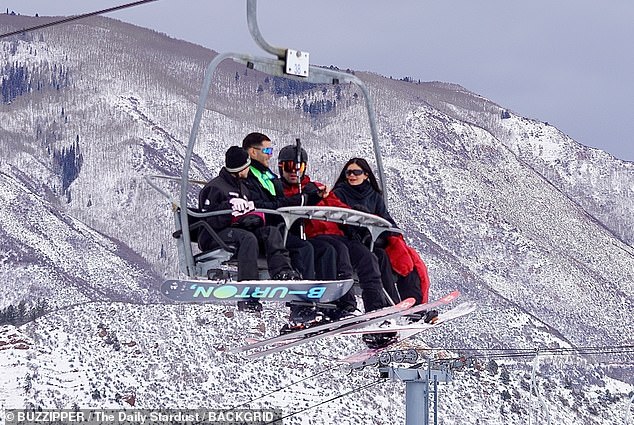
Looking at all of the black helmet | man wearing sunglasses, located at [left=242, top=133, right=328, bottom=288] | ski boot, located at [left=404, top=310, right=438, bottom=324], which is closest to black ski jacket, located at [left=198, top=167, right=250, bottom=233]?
man wearing sunglasses, located at [left=242, top=133, right=328, bottom=288]

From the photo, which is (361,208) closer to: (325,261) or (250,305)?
(325,261)

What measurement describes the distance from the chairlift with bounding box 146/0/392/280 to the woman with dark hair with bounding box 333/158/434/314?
193 millimetres

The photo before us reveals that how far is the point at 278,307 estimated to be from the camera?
85500 mm

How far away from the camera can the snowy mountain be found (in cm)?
6562

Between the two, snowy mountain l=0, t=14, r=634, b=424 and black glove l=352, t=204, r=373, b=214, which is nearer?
black glove l=352, t=204, r=373, b=214

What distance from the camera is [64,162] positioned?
452ft

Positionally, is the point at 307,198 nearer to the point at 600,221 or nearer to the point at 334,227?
the point at 334,227

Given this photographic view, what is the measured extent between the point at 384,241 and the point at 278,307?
74.8 meters

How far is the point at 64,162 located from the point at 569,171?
222ft

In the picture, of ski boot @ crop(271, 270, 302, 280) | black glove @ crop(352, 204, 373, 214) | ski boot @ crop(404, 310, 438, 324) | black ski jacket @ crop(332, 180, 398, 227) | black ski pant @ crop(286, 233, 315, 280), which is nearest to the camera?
ski boot @ crop(271, 270, 302, 280)

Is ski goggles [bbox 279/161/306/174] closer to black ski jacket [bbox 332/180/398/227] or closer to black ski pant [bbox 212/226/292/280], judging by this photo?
black ski jacket [bbox 332/180/398/227]

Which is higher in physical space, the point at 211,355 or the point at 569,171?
the point at 569,171

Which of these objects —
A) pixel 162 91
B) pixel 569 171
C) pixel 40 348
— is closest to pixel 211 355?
pixel 40 348

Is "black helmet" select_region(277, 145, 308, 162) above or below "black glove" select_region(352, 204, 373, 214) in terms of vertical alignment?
above
